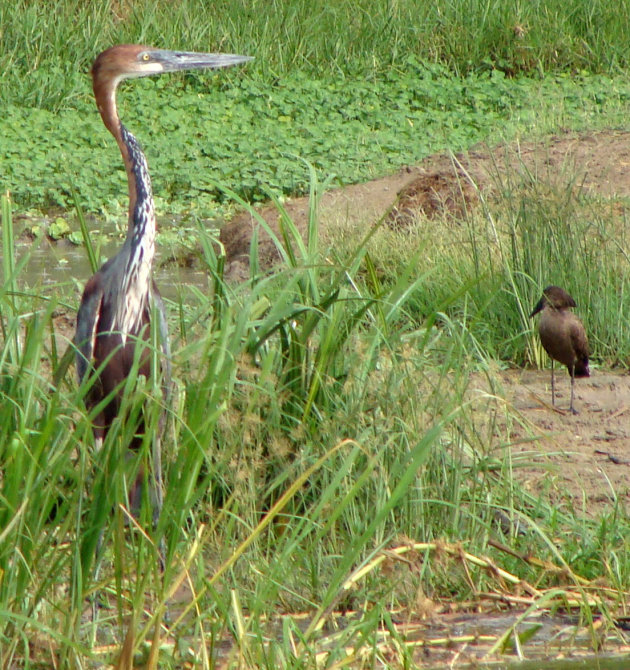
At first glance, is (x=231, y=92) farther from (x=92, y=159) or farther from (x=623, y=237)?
(x=623, y=237)

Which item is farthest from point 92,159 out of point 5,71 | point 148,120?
point 5,71

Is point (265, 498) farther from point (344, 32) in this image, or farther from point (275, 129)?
point (344, 32)

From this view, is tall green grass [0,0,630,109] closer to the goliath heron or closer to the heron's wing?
the goliath heron

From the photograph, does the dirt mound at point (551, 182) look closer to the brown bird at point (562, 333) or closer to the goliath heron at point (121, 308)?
the brown bird at point (562, 333)

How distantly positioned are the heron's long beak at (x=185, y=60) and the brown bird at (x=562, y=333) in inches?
65.2

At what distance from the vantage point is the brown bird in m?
5.38

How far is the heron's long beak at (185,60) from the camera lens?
5.15 m

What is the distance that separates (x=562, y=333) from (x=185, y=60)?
196 centimetres

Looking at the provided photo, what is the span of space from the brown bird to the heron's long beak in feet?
5.44

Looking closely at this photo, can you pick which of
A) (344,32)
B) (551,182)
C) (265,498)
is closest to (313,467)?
(265,498)

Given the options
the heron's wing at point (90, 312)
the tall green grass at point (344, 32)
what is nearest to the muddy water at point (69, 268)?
the heron's wing at point (90, 312)

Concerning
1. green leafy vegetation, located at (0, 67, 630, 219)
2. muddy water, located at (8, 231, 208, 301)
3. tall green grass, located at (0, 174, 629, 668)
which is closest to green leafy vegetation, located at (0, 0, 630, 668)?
tall green grass, located at (0, 174, 629, 668)

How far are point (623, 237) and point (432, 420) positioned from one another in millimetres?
2977

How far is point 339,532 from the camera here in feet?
12.5
